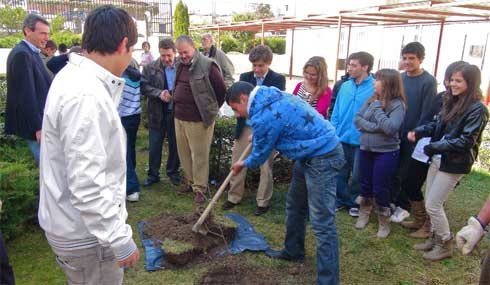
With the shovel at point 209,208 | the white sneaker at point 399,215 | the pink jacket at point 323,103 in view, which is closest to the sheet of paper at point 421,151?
the white sneaker at point 399,215

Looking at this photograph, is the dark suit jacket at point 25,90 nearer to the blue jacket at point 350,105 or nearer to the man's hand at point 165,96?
the man's hand at point 165,96

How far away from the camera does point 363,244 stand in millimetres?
3777

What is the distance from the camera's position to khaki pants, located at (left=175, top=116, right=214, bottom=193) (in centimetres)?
452

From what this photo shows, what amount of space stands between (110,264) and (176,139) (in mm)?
3158

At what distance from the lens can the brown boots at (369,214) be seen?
3.92 metres

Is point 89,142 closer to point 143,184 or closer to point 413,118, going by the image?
point 413,118

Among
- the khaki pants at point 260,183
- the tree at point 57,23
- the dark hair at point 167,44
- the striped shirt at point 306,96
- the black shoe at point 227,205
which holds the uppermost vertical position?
the tree at point 57,23

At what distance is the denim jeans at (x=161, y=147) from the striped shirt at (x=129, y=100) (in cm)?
48

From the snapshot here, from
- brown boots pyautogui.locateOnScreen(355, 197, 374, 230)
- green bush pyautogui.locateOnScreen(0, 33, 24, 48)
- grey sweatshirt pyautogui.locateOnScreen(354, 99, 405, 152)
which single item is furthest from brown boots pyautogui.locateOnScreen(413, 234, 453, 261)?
green bush pyautogui.locateOnScreen(0, 33, 24, 48)

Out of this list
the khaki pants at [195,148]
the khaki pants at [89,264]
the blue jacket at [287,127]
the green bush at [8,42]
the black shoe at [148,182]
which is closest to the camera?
the khaki pants at [89,264]

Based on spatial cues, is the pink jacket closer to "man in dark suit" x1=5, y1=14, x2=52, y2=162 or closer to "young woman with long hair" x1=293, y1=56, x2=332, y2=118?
"young woman with long hair" x1=293, y1=56, x2=332, y2=118

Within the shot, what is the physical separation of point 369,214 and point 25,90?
3575mm

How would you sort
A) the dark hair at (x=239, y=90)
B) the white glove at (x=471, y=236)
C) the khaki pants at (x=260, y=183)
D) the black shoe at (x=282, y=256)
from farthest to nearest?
the khaki pants at (x=260, y=183)
the black shoe at (x=282, y=256)
the dark hair at (x=239, y=90)
the white glove at (x=471, y=236)

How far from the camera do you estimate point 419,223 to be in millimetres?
4070
